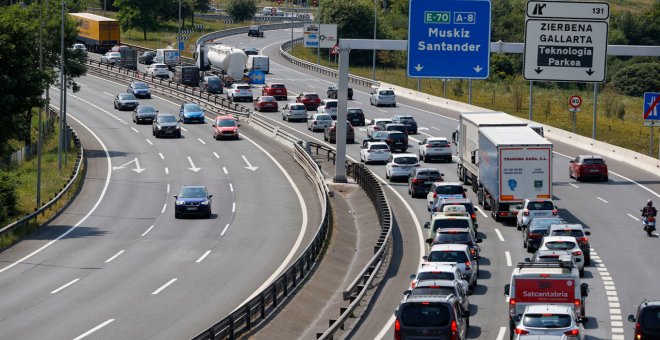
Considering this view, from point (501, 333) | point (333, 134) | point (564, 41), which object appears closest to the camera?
point (501, 333)

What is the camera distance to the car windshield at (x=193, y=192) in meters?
51.3

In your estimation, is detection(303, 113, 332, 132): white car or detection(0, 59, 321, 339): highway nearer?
detection(0, 59, 321, 339): highway

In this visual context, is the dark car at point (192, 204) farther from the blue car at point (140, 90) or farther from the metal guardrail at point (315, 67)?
the metal guardrail at point (315, 67)

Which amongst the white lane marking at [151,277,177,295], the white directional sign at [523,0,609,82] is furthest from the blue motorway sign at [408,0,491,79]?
the white lane marking at [151,277,177,295]

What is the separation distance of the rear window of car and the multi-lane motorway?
138 inches

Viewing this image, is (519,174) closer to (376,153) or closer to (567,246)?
(567,246)

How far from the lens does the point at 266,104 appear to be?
295 feet

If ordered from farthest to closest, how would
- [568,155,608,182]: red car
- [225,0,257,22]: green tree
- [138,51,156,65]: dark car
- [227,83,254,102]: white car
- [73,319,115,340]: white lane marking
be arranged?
[225,0,257,22]: green tree
[138,51,156,65]: dark car
[227,83,254,102]: white car
[568,155,608,182]: red car
[73,319,115,340]: white lane marking

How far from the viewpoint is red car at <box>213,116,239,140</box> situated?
75688 millimetres

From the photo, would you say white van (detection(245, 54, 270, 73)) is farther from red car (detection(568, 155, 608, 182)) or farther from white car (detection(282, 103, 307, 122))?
red car (detection(568, 155, 608, 182))

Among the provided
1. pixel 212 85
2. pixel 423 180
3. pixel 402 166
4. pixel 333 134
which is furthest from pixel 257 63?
pixel 423 180

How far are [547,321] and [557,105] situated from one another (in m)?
83.7

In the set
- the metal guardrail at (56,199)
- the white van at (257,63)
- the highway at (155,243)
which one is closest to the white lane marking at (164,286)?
the highway at (155,243)

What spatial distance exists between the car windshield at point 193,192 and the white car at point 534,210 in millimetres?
14022
